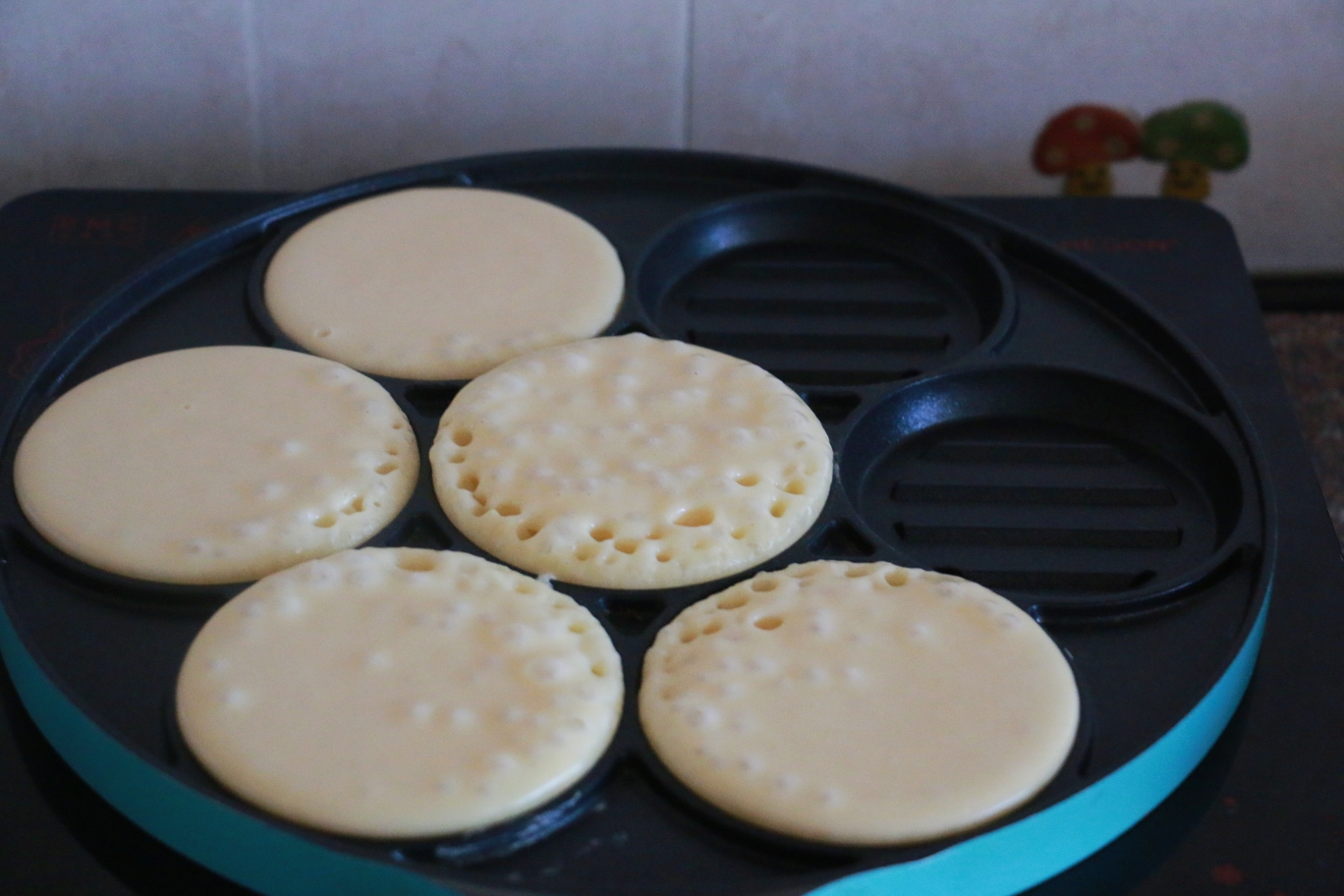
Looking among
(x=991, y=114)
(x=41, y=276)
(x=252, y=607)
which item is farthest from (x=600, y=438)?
(x=991, y=114)

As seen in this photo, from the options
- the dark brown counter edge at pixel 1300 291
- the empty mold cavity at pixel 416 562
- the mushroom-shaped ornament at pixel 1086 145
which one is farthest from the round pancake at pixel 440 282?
the dark brown counter edge at pixel 1300 291

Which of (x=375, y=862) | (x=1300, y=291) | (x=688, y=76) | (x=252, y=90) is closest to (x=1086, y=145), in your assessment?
(x=1300, y=291)

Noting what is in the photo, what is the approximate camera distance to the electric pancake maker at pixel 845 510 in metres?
0.67

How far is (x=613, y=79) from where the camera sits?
1343 millimetres

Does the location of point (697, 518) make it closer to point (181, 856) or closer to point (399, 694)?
point (399, 694)

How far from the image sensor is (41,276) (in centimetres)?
115

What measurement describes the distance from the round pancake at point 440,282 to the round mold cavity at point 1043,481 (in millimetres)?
244

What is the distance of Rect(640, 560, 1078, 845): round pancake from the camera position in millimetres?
680

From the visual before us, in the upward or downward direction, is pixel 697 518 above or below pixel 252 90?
below

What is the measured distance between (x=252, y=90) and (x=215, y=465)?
0.57 m

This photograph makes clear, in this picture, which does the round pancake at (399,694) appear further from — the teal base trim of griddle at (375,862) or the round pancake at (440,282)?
the round pancake at (440,282)

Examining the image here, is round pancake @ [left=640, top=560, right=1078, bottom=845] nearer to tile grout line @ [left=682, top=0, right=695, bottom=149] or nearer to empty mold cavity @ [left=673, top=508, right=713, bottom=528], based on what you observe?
empty mold cavity @ [left=673, top=508, right=713, bottom=528]

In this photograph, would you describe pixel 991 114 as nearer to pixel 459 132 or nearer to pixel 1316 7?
pixel 1316 7

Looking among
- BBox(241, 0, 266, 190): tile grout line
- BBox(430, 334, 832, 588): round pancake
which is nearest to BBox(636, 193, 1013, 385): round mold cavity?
BBox(430, 334, 832, 588): round pancake
